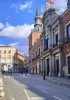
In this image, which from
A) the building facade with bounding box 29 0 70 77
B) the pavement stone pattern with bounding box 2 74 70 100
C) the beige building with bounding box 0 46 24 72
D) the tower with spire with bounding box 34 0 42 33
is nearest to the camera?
the pavement stone pattern with bounding box 2 74 70 100

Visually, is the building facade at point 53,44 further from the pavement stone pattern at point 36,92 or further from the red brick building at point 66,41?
the pavement stone pattern at point 36,92

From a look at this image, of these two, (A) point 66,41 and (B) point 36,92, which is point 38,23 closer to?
(A) point 66,41

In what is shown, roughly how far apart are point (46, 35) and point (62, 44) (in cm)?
1642

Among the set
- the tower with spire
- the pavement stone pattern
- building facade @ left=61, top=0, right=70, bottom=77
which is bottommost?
the pavement stone pattern

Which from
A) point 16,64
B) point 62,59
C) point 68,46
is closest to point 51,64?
point 62,59

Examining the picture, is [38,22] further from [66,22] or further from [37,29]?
[66,22]

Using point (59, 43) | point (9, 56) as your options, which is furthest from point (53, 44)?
point (9, 56)

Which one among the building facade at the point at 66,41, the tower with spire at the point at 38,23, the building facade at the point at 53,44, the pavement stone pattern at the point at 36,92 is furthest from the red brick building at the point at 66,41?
the tower with spire at the point at 38,23

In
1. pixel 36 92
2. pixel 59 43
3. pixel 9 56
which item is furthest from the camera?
pixel 9 56

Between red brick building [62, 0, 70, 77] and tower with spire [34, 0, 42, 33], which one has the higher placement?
tower with spire [34, 0, 42, 33]

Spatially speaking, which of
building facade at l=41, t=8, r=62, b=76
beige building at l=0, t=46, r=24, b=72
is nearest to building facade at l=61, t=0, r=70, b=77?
building facade at l=41, t=8, r=62, b=76

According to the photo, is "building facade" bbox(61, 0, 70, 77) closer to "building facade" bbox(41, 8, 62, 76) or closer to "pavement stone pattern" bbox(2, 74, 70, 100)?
"building facade" bbox(41, 8, 62, 76)

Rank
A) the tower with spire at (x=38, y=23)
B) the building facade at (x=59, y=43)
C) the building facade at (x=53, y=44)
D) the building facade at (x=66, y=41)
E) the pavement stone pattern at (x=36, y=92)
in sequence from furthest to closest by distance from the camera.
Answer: the tower with spire at (x=38, y=23) → the building facade at (x=53, y=44) → the building facade at (x=59, y=43) → the building facade at (x=66, y=41) → the pavement stone pattern at (x=36, y=92)

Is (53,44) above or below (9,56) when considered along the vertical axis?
below
